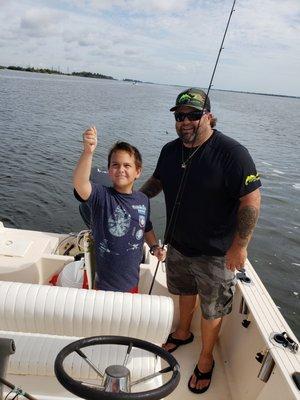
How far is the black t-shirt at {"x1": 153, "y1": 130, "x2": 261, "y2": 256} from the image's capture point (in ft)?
8.23

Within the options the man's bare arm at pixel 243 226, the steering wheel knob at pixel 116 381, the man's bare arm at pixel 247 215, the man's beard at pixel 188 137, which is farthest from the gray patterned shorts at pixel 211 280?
the steering wheel knob at pixel 116 381

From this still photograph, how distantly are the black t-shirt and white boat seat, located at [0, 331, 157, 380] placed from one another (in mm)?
872

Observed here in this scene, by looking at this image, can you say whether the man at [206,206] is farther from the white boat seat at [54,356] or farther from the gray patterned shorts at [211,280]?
the white boat seat at [54,356]

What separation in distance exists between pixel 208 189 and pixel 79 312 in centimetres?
115

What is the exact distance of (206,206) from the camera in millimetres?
2668

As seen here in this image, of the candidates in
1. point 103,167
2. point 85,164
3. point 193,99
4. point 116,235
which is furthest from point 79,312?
point 103,167

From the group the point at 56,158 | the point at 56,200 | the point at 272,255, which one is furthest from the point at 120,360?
Answer: the point at 56,158

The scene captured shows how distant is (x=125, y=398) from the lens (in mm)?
1443

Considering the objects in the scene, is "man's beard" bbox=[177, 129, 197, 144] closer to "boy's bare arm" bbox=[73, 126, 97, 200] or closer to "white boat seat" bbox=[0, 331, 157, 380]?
"boy's bare arm" bbox=[73, 126, 97, 200]

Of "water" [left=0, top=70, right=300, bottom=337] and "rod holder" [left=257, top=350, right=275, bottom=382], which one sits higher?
"rod holder" [left=257, top=350, right=275, bottom=382]

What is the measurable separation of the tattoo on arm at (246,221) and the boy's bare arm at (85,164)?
1.01 meters

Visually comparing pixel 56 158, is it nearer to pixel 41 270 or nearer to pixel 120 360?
pixel 41 270

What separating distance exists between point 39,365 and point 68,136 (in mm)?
15592

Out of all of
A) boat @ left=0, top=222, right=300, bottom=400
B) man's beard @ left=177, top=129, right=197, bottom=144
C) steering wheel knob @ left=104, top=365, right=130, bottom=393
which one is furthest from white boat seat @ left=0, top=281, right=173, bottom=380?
man's beard @ left=177, top=129, right=197, bottom=144
